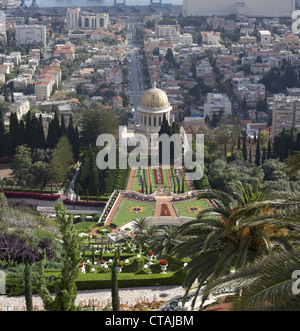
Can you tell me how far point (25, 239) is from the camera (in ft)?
69.2

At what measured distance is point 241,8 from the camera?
126062mm

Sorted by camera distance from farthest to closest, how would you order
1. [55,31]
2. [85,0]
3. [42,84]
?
1. [85,0]
2. [55,31]
3. [42,84]

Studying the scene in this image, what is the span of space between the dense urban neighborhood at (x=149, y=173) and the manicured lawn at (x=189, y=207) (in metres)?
0.10

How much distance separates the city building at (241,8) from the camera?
126 meters

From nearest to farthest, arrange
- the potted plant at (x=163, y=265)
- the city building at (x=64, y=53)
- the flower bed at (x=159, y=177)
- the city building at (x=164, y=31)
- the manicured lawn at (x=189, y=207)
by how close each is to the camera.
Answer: the potted plant at (x=163, y=265)
the manicured lawn at (x=189, y=207)
the flower bed at (x=159, y=177)
the city building at (x=64, y=53)
the city building at (x=164, y=31)

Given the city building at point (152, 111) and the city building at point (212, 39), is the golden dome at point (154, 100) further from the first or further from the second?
the city building at point (212, 39)

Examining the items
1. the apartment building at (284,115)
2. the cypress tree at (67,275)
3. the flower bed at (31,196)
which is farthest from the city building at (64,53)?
the cypress tree at (67,275)

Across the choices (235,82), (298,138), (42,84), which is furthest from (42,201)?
(235,82)

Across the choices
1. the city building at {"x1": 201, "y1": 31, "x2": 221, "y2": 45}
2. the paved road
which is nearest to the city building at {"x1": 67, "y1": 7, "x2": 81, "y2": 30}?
the paved road

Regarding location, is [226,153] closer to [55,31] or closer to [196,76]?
[196,76]

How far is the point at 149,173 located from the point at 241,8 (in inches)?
3787

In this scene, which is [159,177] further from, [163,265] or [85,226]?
[163,265]
